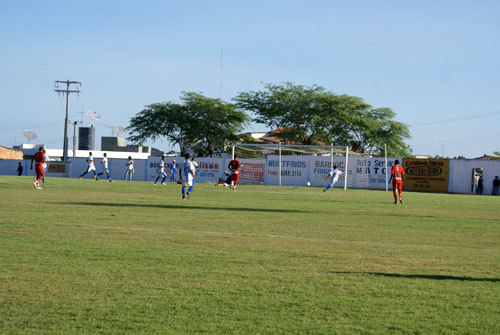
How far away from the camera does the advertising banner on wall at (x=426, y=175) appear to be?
171ft

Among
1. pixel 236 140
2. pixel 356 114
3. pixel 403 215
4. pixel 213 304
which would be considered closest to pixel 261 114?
pixel 236 140

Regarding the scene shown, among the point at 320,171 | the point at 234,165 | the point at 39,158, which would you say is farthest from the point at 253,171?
the point at 39,158

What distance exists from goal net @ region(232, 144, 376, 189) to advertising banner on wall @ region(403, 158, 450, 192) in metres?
3.57

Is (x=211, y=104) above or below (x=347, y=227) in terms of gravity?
above

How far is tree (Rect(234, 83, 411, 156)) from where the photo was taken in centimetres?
8312

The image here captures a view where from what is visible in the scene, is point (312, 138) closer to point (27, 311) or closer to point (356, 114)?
point (356, 114)

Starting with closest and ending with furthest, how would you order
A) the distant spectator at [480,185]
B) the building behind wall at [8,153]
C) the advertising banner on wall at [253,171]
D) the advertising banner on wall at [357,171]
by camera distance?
the distant spectator at [480,185] < the advertising banner on wall at [357,171] < the advertising banner on wall at [253,171] < the building behind wall at [8,153]

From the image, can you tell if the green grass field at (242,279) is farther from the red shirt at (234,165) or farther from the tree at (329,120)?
the tree at (329,120)

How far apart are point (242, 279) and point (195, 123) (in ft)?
269

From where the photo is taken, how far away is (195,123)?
8906 cm

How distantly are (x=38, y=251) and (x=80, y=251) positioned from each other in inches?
24.5

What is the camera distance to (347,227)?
1504cm

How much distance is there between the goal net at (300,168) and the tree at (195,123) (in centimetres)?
3175

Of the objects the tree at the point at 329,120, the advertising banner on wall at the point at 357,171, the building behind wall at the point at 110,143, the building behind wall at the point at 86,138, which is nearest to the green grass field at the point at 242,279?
the advertising banner on wall at the point at 357,171
